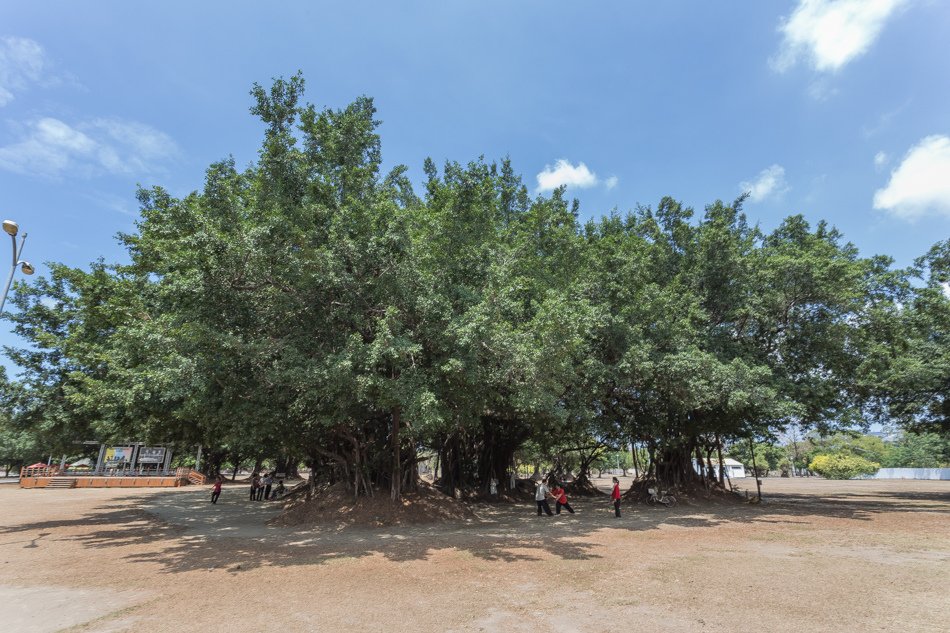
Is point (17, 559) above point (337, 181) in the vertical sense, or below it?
below

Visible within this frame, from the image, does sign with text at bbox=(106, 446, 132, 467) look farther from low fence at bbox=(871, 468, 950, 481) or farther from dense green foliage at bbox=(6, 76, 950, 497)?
low fence at bbox=(871, 468, 950, 481)

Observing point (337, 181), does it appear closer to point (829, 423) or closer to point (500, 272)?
point (500, 272)

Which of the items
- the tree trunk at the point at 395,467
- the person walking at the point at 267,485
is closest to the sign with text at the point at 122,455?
the person walking at the point at 267,485

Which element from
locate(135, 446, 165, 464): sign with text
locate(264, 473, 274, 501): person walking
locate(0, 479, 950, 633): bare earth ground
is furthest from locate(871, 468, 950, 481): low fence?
locate(135, 446, 165, 464): sign with text

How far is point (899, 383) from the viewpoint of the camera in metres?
22.3

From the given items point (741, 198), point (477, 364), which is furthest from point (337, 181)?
point (741, 198)

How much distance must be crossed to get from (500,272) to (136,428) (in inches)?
670

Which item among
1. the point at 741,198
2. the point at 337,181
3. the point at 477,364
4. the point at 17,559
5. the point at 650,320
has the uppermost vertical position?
the point at 741,198

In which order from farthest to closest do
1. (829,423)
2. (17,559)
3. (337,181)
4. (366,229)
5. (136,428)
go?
(829,423) < (136,428) < (337,181) < (366,229) < (17,559)

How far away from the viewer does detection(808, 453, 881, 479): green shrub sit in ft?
197

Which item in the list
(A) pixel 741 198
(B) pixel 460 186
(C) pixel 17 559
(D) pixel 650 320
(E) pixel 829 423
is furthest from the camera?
(E) pixel 829 423

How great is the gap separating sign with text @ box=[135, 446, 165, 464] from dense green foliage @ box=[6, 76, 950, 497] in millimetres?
21858

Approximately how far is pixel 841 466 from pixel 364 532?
69220mm

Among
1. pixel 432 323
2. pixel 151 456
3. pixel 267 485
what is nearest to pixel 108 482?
pixel 151 456
